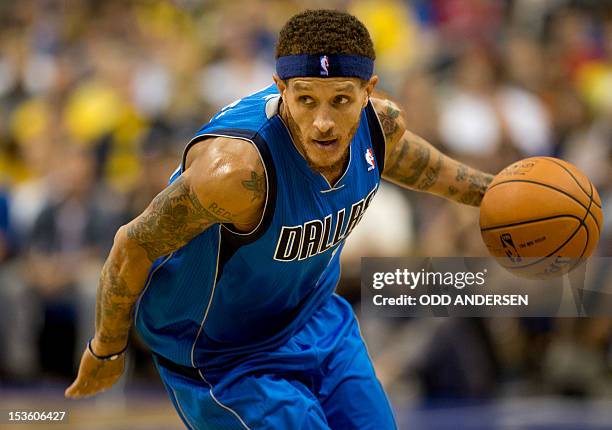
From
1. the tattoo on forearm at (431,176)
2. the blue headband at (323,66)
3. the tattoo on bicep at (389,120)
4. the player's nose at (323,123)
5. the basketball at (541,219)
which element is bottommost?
the basketball at (541,219)

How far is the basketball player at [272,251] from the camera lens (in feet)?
12.0

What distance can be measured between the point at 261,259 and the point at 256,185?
0.38 metres

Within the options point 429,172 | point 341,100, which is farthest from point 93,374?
point 429,172

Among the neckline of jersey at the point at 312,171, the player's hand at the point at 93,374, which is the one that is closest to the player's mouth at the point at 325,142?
the neckline of jersey at the point at 312,171

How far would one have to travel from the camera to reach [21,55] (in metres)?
11.2

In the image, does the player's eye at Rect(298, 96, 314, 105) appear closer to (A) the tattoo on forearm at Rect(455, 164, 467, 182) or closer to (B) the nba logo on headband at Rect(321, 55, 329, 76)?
(B) the nba logo on headband at Rect(321, 55, 329, 76)

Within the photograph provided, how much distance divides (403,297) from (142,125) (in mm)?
5475

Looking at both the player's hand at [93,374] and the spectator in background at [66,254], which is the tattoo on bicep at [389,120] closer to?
the player's hand at [93,374]

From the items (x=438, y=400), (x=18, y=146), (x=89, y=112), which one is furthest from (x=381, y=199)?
(x=18, y=146)

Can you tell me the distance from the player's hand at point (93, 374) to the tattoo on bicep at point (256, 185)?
110cm

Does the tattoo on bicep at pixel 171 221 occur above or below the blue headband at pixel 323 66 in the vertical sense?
below

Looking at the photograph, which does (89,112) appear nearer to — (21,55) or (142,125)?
(142,125)

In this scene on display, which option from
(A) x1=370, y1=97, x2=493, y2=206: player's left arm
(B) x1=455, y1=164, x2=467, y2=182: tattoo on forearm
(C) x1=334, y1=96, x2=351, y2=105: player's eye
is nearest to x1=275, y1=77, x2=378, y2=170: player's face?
(C) x1=334, y1=96, x2=351, y2=105: player's eye

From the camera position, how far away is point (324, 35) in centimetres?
364
